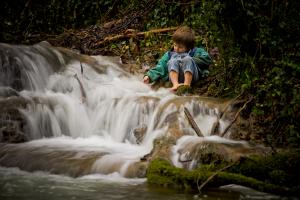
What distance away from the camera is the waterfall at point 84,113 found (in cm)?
575

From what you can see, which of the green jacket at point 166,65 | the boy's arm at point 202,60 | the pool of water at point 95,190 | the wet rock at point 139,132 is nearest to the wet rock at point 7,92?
the wet rock at point 139,132

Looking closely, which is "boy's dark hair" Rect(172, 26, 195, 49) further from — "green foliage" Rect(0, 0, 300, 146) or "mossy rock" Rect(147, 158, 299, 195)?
"mossy rock" Rect(147, 158, 299, 195)

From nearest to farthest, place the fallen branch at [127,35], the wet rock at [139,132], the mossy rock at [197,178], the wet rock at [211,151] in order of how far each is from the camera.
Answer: the mossy rock at [197,178], the wet rock at [211,151], the wet rock at [139,132], the fallen branch at [127,35]

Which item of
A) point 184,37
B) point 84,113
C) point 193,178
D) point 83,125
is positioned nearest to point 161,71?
point 184,37

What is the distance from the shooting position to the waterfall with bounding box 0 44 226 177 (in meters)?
5.75

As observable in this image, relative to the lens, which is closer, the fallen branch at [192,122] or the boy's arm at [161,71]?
A: the fallen branch at [192,122]

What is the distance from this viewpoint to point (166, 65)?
8.30 meters

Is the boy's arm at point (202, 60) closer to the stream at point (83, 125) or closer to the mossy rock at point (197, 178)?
the stream at point (83, 125)

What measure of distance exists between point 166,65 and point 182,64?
1.42 ft

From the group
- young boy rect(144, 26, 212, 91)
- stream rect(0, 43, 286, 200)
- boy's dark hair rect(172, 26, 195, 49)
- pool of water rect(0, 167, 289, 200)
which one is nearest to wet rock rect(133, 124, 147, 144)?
stream rect(0, 43, 286, 200)

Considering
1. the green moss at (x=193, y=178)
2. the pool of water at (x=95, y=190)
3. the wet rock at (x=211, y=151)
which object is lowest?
the pool of water at (x=95, y=190)

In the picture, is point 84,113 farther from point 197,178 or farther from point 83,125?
point 197,178

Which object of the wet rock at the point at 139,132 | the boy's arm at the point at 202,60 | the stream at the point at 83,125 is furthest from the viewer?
the boy's arm at the point at 202,60

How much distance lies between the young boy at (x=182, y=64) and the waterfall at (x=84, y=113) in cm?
26
